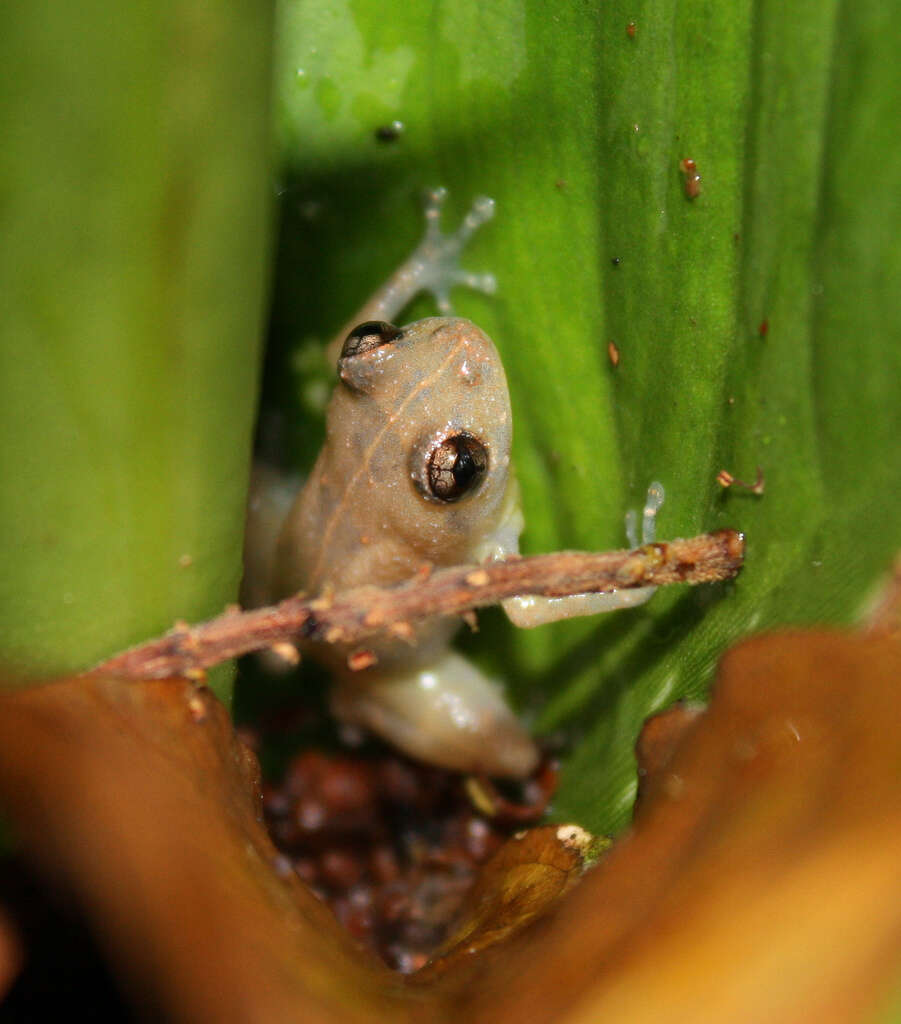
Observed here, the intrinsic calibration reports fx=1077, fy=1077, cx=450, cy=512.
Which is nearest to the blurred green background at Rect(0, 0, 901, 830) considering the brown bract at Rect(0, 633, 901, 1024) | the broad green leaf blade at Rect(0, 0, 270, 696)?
the broad green leaf blade at Rect(0, 0, 270, 696)

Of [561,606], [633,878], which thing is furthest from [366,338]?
[633,878]

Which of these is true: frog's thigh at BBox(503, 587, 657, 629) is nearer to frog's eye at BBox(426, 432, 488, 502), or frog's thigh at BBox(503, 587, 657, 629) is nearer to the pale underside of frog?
Answer: the pale underside of frog

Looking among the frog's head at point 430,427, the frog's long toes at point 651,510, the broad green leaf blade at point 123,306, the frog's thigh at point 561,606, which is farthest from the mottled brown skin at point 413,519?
the broad green leaf blade at point 123,306

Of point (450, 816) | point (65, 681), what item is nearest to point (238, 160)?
point (65, 681)

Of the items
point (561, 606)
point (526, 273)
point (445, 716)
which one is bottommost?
point (445, 716)

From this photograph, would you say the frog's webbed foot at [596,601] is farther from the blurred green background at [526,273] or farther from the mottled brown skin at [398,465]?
the mottled brown skin at [398,465]

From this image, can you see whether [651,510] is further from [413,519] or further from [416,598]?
[413,519]

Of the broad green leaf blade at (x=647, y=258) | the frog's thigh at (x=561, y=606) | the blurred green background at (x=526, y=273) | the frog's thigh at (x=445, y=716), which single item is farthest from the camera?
the frog's thigh at (x=445, y=716)
